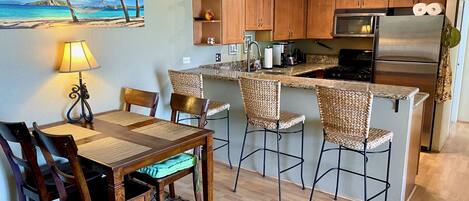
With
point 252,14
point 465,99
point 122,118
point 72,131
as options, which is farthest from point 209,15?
point 465,99

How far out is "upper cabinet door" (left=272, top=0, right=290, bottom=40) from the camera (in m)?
4.93

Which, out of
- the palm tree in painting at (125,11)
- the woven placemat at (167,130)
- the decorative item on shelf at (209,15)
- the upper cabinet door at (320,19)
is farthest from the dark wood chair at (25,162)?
the upper cabinet door at (320,19)

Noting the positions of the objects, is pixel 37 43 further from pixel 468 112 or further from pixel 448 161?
pixel 468 112

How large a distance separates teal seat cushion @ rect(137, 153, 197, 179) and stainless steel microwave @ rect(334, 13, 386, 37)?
336 cm

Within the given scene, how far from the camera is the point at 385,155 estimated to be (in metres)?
2.82

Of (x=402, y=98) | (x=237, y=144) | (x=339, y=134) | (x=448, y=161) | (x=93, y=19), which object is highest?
(x=93, y=19)

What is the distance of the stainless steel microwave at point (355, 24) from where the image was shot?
15.9 feet

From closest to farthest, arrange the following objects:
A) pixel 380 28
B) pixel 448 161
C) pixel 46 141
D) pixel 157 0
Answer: pixel 46 141, pixel 157 0, pixel 448 161, pixel 380 28

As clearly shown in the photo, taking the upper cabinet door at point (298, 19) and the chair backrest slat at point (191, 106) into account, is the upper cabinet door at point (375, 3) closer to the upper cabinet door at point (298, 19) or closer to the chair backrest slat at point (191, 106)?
the upper cabinet door at point (298, 19)

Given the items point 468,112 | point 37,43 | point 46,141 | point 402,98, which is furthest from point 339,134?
point 468,112

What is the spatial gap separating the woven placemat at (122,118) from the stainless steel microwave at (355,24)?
3382mm

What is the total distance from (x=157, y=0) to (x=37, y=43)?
1243 mm

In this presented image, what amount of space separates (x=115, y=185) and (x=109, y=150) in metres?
0.28

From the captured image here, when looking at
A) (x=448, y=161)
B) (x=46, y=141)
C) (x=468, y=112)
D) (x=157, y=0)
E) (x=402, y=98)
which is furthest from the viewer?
(x=468, y=112)
